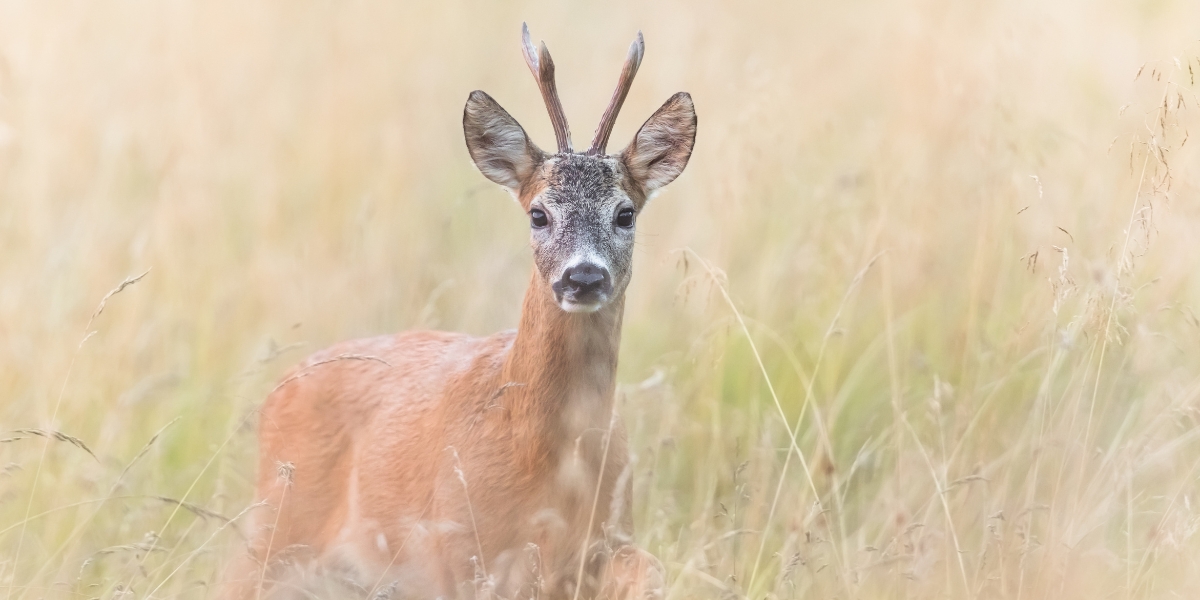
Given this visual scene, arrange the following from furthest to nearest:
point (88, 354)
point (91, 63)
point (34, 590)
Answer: point (91, 63)
point (88, 354)
point (34, 590)

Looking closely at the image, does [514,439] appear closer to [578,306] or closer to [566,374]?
[566,374]

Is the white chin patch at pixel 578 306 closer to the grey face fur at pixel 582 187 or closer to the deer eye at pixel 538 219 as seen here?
the grey face fur at pixel 582 187

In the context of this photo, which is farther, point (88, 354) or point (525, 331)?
point (88, 354)

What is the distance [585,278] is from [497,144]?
0.83 m

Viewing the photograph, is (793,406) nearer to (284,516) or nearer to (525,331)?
(525,331)

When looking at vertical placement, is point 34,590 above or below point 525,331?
below

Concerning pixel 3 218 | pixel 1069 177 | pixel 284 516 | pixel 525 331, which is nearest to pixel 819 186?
pixel 1069 177

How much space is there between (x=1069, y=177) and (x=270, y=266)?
11.9 feet

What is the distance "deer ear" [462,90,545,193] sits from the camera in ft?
15.1

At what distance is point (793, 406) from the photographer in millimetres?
5684

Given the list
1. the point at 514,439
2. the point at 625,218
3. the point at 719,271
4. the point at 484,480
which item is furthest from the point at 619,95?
the point at 484,480

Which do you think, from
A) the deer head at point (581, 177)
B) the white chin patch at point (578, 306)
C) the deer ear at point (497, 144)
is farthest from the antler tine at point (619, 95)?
the white chin patch at point (578, 306)

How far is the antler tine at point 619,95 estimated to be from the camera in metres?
4.46

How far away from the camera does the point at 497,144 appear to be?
4680 mm
